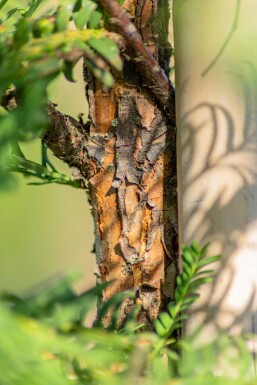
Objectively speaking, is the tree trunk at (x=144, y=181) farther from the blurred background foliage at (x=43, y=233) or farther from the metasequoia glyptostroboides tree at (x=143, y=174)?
the blurred background foliage at (x=43, y=233)

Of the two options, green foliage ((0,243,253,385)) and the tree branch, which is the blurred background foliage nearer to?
the tree branch

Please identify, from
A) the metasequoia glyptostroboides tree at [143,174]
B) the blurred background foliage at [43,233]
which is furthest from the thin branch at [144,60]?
the blurred background foliage at [43,233]

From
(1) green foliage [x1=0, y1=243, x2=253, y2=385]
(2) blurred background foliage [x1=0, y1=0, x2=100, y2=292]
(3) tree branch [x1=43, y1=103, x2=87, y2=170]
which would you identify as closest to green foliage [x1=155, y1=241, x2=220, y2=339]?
(1) green foliage [x1=0, y1=243, x2=253, y2=385]

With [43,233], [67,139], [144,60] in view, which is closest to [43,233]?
[43,233]

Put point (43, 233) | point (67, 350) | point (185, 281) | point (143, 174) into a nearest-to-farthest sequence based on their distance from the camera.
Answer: point (67, 350)
point (185, 281)
point (143, 174)
point (43, 233)

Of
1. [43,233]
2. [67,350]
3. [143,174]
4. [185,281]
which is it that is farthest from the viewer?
[43,233]

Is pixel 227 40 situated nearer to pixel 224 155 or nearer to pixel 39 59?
pixel 224 155

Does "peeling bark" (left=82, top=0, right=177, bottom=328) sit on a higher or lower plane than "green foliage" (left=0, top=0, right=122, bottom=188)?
lower
